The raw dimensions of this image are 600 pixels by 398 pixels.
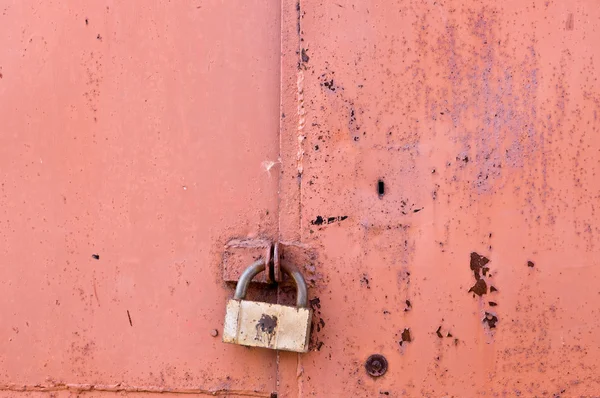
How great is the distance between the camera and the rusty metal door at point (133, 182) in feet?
3.31

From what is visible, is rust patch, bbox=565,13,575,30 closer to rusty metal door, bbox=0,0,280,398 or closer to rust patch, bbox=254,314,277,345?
rusty metal door, bbox=0,0,280,398

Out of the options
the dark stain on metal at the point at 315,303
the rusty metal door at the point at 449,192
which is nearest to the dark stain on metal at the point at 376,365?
the rusty metal door at the point at 449,192

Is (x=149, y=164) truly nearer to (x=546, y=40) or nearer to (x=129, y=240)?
(x=129, y=240)

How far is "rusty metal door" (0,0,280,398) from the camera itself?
1.01 m

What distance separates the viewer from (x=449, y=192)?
Answer: 3.18 ft

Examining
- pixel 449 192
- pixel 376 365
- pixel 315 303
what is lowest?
pixel 376 365

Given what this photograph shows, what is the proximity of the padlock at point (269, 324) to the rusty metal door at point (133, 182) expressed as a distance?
0.38 ft

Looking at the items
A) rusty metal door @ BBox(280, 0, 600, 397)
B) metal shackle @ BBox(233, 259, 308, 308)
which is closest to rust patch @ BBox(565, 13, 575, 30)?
rusty metal door @ BBox(280, 0, 600, 397)

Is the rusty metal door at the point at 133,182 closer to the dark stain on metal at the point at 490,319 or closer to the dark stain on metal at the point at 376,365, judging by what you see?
the dark stain on metal at the point at 376,365

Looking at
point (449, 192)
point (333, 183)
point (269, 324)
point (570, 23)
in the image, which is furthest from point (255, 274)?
point (570, 23)

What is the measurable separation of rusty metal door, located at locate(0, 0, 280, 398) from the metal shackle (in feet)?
0.31

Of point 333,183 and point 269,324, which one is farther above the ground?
point 333,183

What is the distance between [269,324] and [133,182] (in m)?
0.39

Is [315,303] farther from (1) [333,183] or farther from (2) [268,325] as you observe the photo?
(1) [333,183]
